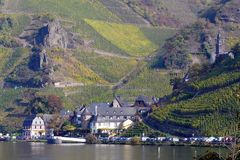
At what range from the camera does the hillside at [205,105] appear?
118m

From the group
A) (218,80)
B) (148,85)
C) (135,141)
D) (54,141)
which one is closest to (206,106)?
(218,80)

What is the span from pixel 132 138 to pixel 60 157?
3352 cm

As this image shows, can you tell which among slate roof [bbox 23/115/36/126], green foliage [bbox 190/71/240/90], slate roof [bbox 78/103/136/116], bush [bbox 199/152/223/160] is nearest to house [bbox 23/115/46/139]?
slate roof [bbox 23/115/36/126]

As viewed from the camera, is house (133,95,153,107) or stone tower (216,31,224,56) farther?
stone tower (216,31,224,56)

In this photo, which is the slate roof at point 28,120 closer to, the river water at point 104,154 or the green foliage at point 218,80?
the green foliage at point 218,80

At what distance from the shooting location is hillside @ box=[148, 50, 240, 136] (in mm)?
117562

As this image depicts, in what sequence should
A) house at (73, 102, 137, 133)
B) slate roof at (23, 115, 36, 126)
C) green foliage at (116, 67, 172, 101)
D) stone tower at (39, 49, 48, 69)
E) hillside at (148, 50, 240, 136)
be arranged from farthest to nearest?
stone tower at (39, 49, 48, 69), green foliage at (116, 67, 172, 101), slate roof at (23, 115, 36, 126), house at (73, 102, 137, 133), hillside at (148, 50, 240, 136)

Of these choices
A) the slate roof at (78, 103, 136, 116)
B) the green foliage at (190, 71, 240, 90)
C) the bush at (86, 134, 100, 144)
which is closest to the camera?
the green foliage at (190, 71, 240, 90)

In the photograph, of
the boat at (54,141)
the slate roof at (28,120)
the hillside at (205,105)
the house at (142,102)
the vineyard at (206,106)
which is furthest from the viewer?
the slate roof at (28,120)

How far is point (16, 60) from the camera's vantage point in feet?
655

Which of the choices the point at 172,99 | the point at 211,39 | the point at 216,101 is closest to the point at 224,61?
the point at 172,99

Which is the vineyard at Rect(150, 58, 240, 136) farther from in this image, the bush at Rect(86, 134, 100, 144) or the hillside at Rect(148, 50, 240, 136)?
the bush at Rect(86, 134, 100, 144)

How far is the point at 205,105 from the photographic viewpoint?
123 meters

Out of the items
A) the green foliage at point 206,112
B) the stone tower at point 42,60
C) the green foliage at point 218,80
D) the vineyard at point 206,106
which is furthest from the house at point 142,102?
the stone tower at point 42,60
